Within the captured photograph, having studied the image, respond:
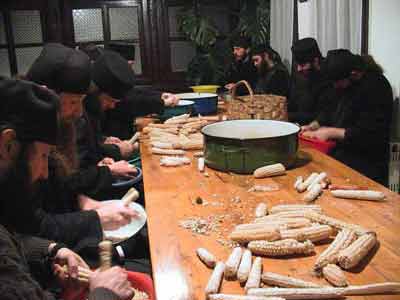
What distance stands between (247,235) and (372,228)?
501mm

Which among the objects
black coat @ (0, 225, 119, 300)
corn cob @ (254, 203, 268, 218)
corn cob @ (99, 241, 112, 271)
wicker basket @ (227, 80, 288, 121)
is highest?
wicker basket @ (227, 80, 288, 121)

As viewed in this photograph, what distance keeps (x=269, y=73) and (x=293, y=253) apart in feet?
15.1

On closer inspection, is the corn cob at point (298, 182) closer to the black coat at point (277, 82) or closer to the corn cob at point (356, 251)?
the corn cob at point (356, 251)

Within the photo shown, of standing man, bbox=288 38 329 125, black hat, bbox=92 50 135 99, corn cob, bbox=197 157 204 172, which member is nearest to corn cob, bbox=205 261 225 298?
corn cob, bbox=197 157 204 172

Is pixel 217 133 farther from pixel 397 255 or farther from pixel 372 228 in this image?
pixel 397 255

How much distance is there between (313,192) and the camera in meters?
2.10

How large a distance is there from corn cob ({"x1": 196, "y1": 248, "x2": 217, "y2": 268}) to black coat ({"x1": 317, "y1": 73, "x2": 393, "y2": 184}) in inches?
88.0

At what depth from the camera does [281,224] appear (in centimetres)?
170

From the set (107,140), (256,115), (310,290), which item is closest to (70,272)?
(310,290)

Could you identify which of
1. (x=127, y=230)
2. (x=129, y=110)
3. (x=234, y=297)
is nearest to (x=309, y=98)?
(x=129, y=110)

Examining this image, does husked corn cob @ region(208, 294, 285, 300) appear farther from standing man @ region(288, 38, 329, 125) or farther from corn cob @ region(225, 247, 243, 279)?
standing man @ region(288, 38, 329, 125)

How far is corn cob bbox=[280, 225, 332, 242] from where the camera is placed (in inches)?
63.6

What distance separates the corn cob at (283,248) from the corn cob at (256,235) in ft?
0.12

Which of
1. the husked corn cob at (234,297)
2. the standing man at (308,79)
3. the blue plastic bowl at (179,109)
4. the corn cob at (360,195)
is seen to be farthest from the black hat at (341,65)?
the husked corn cob at (234,297)
